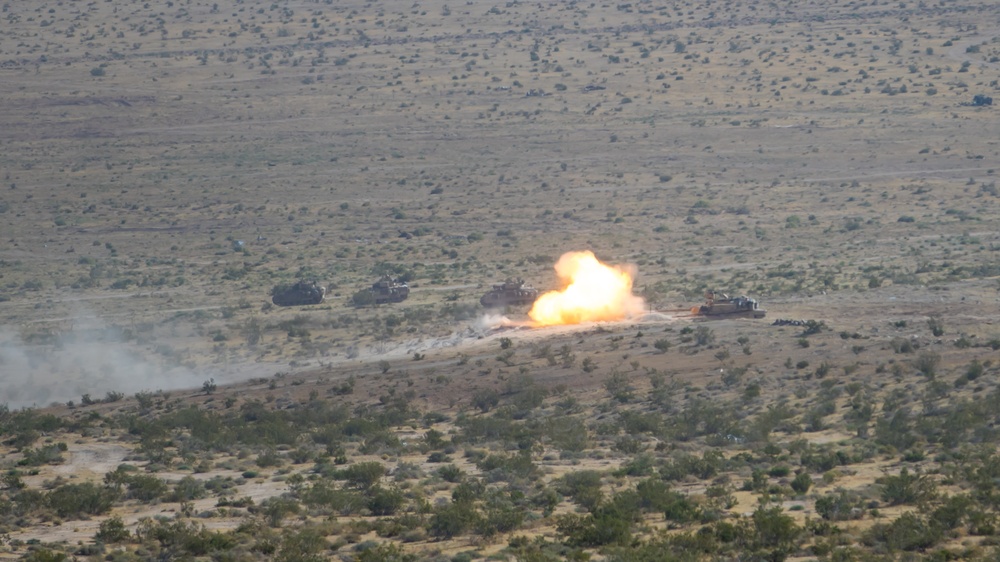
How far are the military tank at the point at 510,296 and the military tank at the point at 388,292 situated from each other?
6.12 metres

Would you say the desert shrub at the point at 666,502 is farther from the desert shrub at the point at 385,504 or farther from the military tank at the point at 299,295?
the military tank at the point at 299,295

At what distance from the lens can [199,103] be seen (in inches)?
3944

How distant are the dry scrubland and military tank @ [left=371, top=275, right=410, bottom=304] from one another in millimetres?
1076

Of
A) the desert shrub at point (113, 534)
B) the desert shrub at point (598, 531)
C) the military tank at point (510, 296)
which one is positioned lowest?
the desert shrub at point (598, 531)

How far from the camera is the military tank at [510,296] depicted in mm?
53156

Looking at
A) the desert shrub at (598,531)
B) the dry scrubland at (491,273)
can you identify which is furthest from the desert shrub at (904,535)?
the desert shrub at (598,531)

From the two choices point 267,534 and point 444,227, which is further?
point 444,227

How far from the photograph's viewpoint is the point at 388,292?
58656 mm

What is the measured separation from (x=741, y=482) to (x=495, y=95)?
2951 inches

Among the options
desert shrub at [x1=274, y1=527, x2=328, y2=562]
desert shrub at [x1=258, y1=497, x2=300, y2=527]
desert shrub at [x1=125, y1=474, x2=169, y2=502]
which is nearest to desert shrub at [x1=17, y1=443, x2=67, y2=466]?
desert shrub at [x1=125, y1=474, x2=169, y2=502]

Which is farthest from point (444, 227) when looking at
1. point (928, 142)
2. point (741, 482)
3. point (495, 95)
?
point (741, 482)

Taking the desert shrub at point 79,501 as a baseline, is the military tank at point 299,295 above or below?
above

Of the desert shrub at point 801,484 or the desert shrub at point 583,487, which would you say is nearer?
the desert shrub at point 583,487

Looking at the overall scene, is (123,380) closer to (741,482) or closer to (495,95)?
(741,482)
